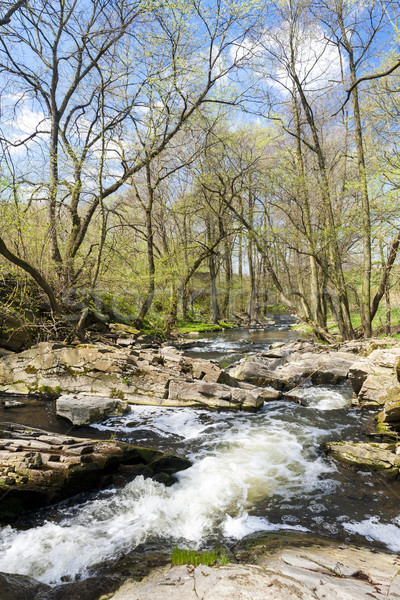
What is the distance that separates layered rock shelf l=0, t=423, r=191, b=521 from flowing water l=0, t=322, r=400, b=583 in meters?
0.18

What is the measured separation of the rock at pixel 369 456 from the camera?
427cm

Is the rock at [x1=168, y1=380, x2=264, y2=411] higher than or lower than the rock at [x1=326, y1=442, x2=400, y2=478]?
higher

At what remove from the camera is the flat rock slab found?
6.39 ft

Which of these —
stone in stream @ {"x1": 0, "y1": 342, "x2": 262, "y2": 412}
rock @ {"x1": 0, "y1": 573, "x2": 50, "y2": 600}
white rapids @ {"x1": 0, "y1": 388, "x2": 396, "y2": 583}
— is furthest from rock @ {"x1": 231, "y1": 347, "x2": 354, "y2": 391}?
rock @ {"x1": 0, "y1": 573, "x2": 50, "y2": 600}

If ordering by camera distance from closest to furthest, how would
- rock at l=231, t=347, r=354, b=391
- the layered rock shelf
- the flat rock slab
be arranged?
the flat rock slab < the layered rock shelf < rock at l=231, t=347, r=354, b=391

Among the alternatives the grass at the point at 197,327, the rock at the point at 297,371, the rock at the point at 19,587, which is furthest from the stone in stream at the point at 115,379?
the grass at the point at 197,327

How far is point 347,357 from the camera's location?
10141mm

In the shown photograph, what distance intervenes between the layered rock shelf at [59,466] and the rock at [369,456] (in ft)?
7.77

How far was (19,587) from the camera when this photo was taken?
7.77ft

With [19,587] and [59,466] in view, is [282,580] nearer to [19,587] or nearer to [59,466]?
[19,587]

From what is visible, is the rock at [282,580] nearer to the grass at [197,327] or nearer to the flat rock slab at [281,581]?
the flat rock slab at [281,581]

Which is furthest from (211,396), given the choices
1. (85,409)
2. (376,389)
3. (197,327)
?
(197,327)

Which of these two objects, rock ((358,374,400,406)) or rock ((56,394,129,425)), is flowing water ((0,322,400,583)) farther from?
rock ((358,374,400,406))

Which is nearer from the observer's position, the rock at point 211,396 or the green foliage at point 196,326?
the rock at point 211,396
